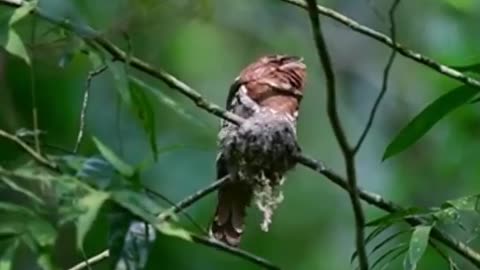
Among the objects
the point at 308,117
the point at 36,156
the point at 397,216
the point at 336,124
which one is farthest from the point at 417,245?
the point at 308,117

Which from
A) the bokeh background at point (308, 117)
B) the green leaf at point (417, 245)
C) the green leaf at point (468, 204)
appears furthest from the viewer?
the bokeh background at point (308, 117)

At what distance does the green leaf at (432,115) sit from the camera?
6.55 feet

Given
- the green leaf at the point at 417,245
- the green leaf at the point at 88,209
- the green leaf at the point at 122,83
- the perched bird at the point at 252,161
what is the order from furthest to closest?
the perched bird at the point at 252,161, the green leaf at the point at 417,245, the green leaf at the point at 122,83, the green leaf at the point at 88,209

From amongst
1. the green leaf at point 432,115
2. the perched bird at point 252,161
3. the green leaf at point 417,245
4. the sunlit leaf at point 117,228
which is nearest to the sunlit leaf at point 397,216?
the green leaf at point 417,245

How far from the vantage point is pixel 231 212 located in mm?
2156

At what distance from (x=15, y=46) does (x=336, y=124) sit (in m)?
0.34

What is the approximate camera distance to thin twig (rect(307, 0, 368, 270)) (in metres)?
1.60

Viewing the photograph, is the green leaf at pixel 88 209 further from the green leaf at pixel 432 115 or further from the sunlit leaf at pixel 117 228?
the green leaf at pixel 432 115

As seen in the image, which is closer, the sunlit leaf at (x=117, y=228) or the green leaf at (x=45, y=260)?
the green leaf at (x=45, y=260)

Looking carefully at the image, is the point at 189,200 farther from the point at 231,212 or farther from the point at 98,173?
the point at 98,173

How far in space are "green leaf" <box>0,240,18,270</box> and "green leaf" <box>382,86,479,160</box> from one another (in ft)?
2.19

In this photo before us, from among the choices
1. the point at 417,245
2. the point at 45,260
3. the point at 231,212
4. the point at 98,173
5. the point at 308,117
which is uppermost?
the point at 308,117

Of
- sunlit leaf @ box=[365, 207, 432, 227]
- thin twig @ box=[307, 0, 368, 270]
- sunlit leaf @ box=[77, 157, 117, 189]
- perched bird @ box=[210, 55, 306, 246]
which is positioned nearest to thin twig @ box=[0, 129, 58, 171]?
sunlit leaf @ box=[77, 157, 117, 189]

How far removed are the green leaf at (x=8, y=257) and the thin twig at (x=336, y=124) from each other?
1.19 feet
